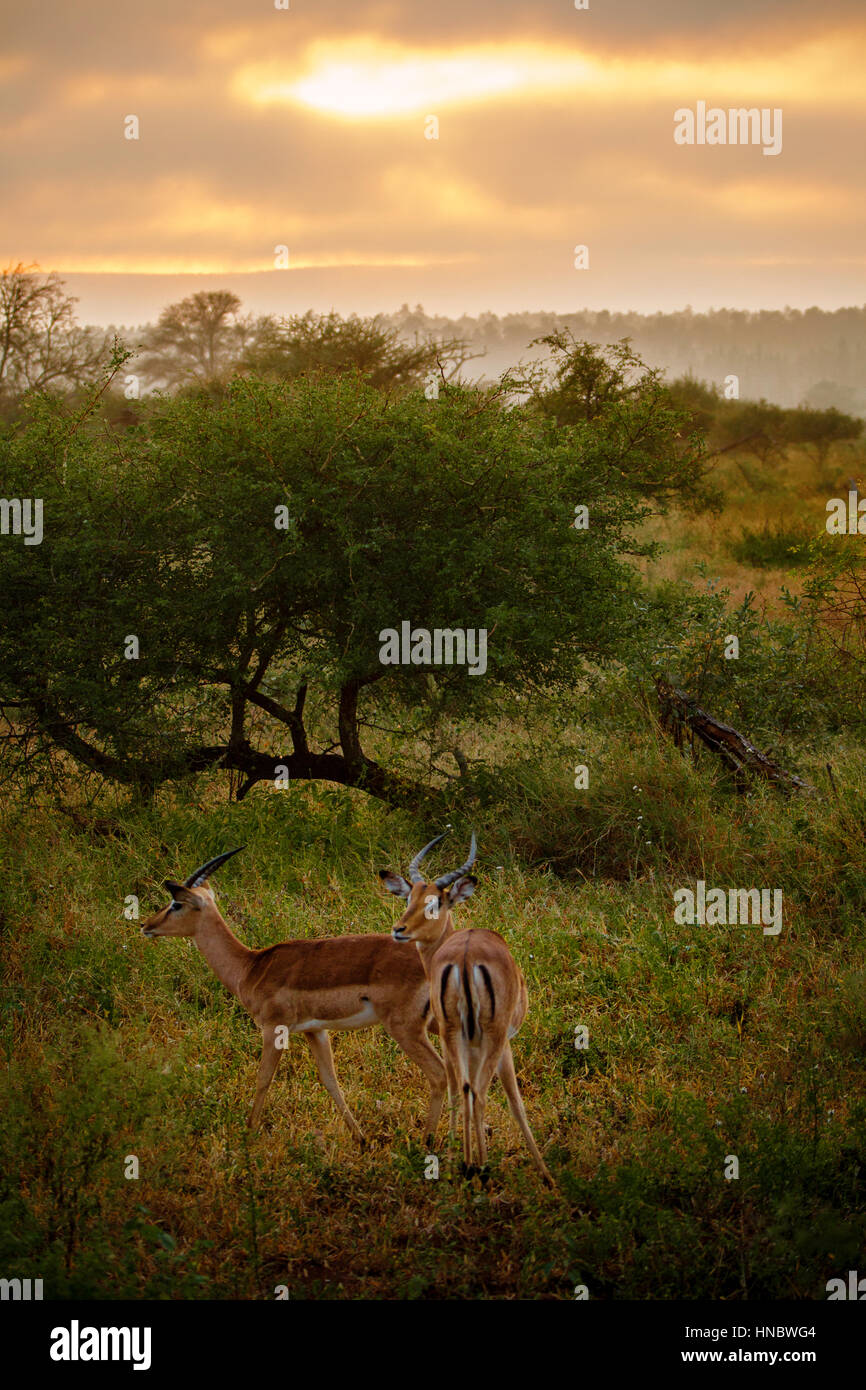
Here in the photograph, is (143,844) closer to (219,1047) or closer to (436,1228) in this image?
(219,1047)

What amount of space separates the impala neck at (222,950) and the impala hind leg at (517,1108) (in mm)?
1514

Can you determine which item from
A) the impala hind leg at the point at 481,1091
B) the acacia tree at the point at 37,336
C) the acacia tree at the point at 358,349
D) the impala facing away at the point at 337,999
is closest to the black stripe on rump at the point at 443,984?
the impala hind leg at the point at 481,1091

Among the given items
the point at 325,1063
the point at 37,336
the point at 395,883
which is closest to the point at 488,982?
the point at 395,883

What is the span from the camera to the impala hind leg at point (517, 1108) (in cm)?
529

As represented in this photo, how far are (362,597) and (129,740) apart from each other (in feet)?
7.16

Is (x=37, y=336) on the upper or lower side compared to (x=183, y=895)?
upper

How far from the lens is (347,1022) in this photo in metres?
5.86

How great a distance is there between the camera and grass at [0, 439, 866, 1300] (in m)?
4.80

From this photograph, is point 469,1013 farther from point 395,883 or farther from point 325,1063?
point 325,1063

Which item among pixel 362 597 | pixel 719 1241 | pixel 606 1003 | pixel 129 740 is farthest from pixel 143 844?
pixel 719 1241

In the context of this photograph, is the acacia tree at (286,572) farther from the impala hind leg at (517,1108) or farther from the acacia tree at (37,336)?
the acacia tree at (37,336)

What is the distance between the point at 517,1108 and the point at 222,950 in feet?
5.77

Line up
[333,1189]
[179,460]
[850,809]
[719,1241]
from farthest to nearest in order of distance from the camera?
[179,460], [850,809], [333,1189], [719,1241]

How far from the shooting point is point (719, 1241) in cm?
484
